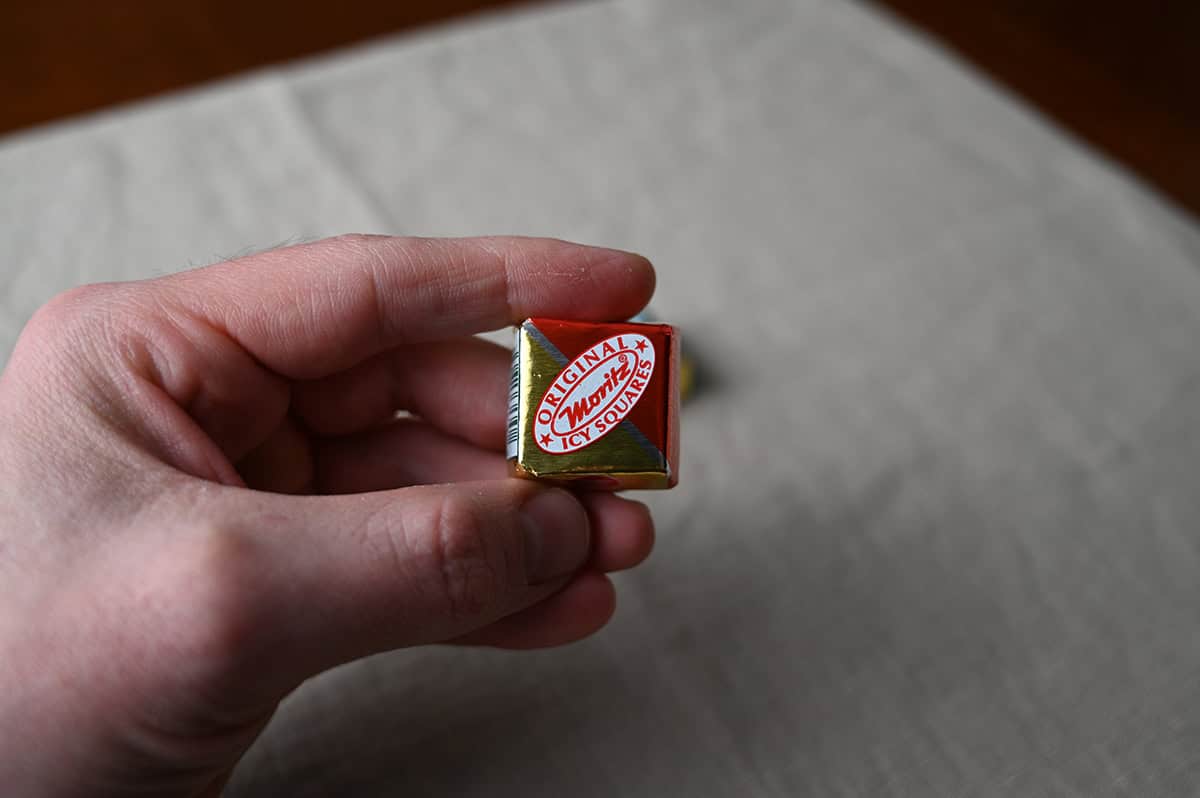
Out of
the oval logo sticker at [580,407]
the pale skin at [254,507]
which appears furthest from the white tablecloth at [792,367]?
the oval logo sticker at [580,407]

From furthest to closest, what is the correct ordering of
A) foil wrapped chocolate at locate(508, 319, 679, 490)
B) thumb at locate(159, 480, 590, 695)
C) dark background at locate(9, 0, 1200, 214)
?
dark background at locate(9, 0, 1200, 214) → foil wrapped chocolate at locate(508, 319, 679, 490) → thumb at locate(159, 480, 590, 695)

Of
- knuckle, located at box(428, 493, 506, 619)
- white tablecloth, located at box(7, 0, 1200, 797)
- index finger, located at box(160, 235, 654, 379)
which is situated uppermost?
index finger, located at box(160, 235, 654, 379)

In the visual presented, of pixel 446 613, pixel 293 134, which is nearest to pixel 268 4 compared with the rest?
pixel 293 134

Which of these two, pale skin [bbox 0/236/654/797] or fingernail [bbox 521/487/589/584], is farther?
fingernail [bbox 521/487/589/584]

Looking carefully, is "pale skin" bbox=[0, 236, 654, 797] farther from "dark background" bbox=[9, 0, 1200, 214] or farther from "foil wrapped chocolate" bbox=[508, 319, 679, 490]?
"dark background" bbox=[9, 0, 1200, 214]

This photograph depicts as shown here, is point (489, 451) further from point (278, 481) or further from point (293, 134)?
point (293, 134)

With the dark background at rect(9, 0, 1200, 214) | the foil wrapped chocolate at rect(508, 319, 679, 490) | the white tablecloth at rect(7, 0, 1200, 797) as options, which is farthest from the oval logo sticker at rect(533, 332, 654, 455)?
the dark background at rect(9, 0, 1200, 214)

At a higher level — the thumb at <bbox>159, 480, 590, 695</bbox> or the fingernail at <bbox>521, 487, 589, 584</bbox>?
the thumb at <bbox>159, 480, 590, 695</bbox>
